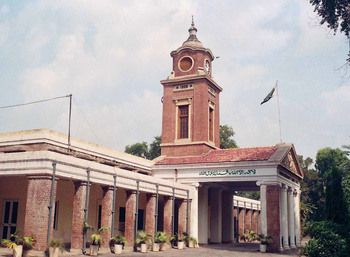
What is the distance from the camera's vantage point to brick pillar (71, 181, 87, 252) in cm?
1925

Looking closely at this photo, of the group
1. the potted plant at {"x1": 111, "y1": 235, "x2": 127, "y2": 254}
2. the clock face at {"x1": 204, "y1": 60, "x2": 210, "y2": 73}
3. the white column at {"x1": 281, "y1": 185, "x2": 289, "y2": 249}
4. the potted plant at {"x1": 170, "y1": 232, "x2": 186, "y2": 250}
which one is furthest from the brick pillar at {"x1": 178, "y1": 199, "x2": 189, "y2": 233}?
the clock face at {"x1": 204, "y1": 60, "x2": 210, "y2": 73}

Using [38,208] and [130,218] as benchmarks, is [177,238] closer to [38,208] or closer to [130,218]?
[130,218]

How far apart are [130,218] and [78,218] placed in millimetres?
4526

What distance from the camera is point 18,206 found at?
22281mm

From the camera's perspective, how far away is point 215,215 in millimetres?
34750

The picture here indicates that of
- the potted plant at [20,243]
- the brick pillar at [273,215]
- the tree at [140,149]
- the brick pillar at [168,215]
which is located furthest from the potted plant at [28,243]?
the tree at [140,149]

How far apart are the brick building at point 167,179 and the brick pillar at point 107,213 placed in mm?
56

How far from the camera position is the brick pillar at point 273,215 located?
86.0 ft

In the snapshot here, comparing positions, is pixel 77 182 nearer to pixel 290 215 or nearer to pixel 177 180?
pixel 177 180

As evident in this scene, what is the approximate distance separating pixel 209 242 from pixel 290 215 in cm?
697

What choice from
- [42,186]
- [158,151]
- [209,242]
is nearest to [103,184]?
[42,186]

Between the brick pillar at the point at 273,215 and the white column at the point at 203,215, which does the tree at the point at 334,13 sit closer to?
the brick pillar at the point at 273,215

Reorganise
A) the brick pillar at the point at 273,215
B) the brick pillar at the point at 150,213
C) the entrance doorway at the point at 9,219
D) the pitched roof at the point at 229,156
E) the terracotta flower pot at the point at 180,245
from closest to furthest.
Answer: the entrance doorway at the point at 9,219 → the brick pillar at the point at 150,213 → the brick pillar at the point at 273,215 → the terracotta flower pot at the point at 180,245 → the pitched roof at the point at 229,156

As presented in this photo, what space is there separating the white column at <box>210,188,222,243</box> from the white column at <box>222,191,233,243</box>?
7.18 ft
